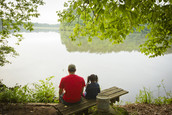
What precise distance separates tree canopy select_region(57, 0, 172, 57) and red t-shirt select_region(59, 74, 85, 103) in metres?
1.36

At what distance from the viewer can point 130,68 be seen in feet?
40.0

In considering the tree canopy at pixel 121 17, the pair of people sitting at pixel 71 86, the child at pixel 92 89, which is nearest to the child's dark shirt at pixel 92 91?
the child at pixel 92 89

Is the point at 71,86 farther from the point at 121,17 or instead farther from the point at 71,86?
the point at 121,17

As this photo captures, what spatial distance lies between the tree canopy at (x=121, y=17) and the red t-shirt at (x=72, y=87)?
4.45 ft

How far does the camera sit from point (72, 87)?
308 centimetres

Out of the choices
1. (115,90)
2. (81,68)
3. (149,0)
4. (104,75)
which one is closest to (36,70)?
(81,68)

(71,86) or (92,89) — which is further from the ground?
(71,86)

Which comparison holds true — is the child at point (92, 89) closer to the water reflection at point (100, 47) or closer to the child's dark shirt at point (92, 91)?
the child's dark shirt at point (92, 91)

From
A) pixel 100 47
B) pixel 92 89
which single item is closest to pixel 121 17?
pixel 92 89

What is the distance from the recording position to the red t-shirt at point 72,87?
307cm

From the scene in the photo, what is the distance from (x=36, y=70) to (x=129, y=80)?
26.3ft

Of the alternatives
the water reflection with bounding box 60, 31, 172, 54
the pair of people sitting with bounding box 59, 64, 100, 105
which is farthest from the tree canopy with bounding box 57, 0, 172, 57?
the water reflection with bounding box 60, 31, 172, 54

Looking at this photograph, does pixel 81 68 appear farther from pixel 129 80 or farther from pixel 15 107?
pixel 15 107

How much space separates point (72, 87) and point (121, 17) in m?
2.17
